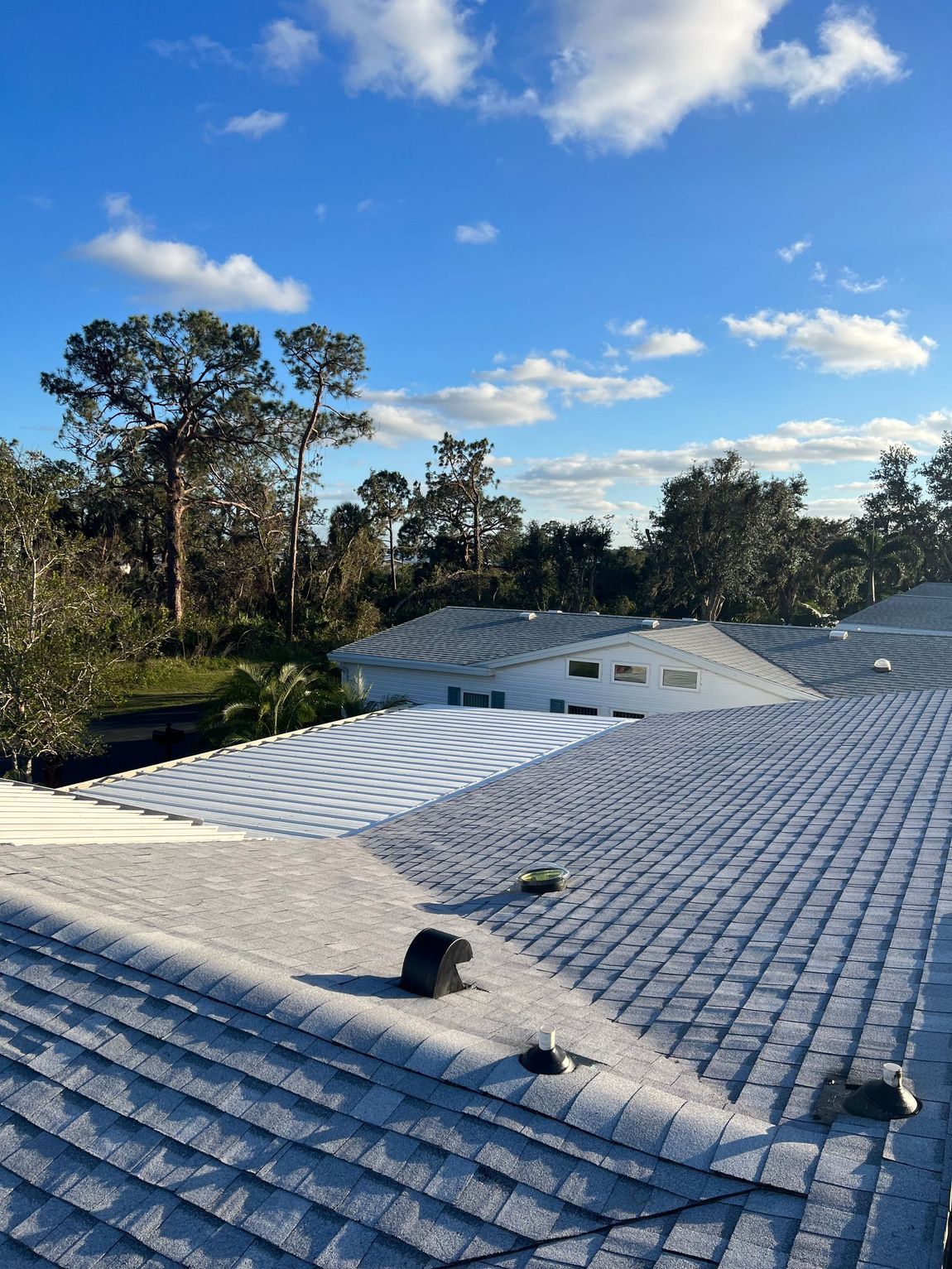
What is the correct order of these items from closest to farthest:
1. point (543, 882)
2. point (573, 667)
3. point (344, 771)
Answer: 1. point (543, 882)
2. point (344, 771)
3. point (573, 667)

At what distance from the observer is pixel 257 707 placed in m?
23.9

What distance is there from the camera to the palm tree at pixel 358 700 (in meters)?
26.1

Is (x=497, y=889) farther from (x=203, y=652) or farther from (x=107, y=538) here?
(x=107, y=538)

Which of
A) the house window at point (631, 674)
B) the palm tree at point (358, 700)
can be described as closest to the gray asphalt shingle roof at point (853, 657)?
the house window at point (631, 674)

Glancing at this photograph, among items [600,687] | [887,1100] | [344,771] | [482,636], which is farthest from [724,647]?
[887,1100]

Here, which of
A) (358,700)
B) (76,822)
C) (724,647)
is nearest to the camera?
(76,822)

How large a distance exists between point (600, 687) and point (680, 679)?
7.90ft

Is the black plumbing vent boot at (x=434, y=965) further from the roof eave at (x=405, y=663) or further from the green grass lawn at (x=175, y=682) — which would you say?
the green grass lawn at (x=175, y=682)

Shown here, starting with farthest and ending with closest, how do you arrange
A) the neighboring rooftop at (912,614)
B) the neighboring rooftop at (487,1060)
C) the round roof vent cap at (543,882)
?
the neighboring rooftop at (912,614) → the round roof vent cap at (543,882) → the neighboring rooftop at (487,1060)

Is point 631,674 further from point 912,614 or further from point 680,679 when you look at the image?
point 912,614

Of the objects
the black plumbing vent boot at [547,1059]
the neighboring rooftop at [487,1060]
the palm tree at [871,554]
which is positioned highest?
the palm tree at [871,554]

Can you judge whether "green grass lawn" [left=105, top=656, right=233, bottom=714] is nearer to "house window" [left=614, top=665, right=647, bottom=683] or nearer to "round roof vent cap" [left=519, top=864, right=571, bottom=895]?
"house window" [left=614, top=665, right=647, bottom=683]

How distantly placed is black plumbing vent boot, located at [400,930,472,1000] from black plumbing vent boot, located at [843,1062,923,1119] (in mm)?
2166

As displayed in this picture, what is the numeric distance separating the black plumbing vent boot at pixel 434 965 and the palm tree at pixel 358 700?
20.8m
